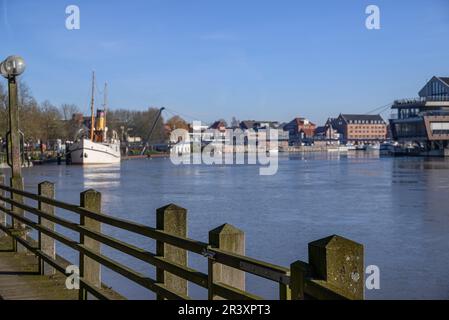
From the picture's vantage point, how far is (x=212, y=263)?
5.07 meters

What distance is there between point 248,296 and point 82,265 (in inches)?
168

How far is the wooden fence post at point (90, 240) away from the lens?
26.7 feet

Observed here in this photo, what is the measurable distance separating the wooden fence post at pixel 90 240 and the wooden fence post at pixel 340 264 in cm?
477

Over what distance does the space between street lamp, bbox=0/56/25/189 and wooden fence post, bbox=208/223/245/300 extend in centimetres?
927

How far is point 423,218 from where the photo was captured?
25.2 meters

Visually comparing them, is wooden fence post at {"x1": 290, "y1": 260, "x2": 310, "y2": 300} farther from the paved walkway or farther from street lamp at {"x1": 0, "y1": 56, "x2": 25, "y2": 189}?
street lamp at {"x1": 0, "y1": 56, "x2": 25, "y2": 189}

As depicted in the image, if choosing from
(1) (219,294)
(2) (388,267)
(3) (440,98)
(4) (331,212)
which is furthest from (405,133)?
(1) (219,294)

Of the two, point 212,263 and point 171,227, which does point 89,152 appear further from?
point 212,263

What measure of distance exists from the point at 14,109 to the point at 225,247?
9.92 metres

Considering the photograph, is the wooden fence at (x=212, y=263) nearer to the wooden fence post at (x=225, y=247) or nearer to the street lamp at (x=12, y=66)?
the wooden fence post at (x=225, y=247)

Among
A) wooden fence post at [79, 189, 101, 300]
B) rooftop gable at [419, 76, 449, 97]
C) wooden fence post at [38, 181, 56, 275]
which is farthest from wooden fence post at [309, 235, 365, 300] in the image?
rooftop gable at [419, 76, 449, 97]

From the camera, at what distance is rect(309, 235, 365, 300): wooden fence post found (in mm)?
3758

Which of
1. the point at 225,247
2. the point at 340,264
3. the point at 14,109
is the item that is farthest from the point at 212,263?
the point at 14,109

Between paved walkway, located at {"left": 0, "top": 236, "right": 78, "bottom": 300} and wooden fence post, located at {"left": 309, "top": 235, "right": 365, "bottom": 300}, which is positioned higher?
wooden fence post, located at {"left": 309, "top": 235, "right": 365, "bottom": 300}
